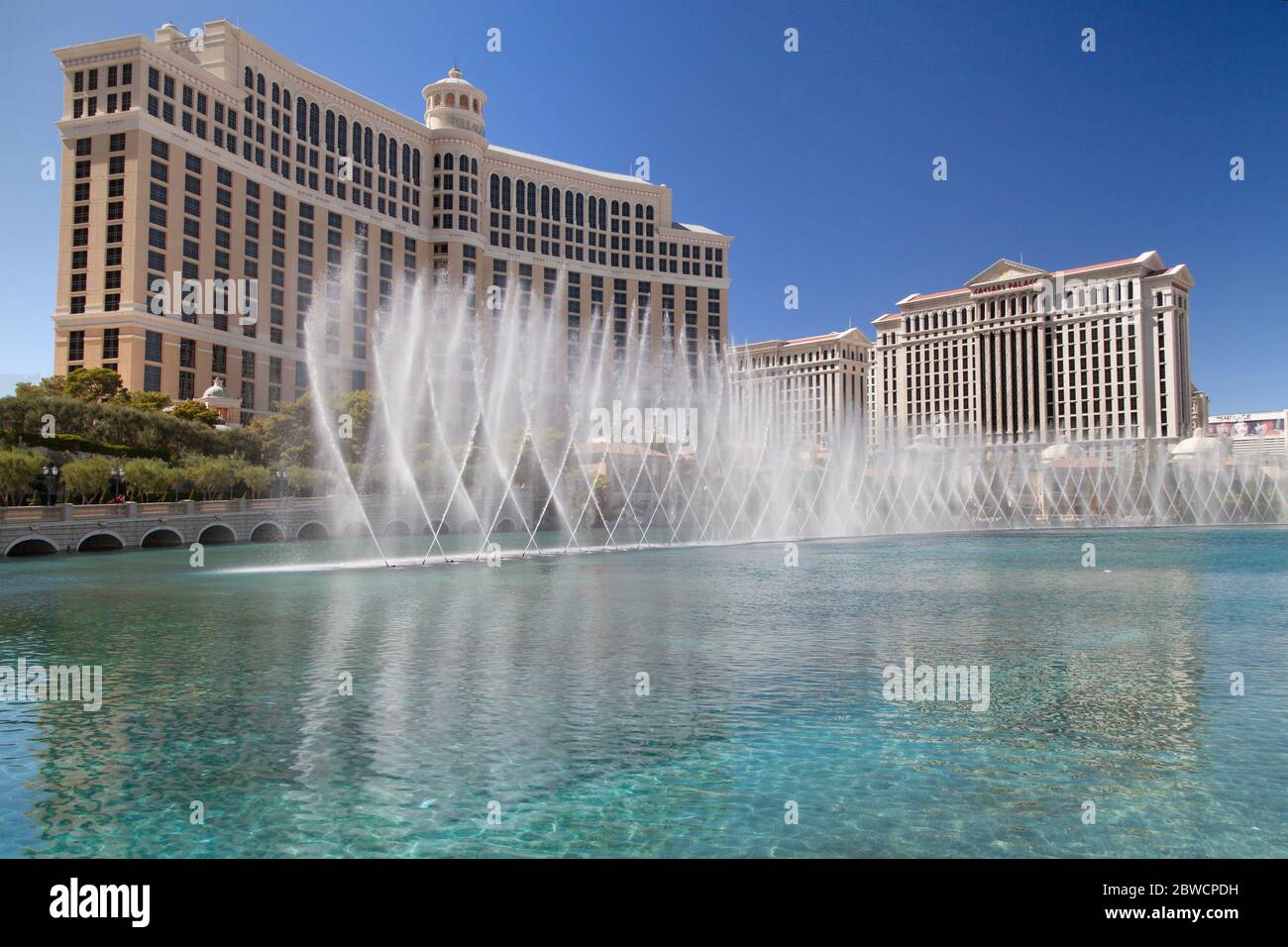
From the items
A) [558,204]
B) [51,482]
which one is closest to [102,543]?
[51,482]

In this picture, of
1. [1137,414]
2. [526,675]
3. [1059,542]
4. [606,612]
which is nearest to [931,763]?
[526,675]

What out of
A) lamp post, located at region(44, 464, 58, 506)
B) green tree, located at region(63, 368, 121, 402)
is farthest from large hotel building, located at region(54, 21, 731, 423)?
lamp post, located at region(44, 464, 58, 506)

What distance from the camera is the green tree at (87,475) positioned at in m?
48.4

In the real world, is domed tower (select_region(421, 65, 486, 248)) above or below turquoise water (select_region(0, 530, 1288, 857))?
above

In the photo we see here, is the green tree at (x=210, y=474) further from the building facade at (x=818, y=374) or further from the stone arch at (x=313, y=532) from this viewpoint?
the building facade at (x=818, y=374)

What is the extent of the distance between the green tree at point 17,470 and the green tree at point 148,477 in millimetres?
4926

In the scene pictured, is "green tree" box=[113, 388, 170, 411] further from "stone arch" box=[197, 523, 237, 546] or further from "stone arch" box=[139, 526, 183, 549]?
"stone arch" box=[139, 526, 183, 549]

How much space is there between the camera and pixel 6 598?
26.3m

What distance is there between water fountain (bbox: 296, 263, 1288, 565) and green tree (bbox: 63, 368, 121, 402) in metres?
15.1

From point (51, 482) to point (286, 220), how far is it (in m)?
54.3

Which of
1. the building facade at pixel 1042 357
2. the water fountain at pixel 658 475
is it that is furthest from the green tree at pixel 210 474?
the building facade at pixel 1042 357

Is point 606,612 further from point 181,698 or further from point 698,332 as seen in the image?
point 698,332

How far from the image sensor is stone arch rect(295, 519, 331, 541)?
5866 cm
